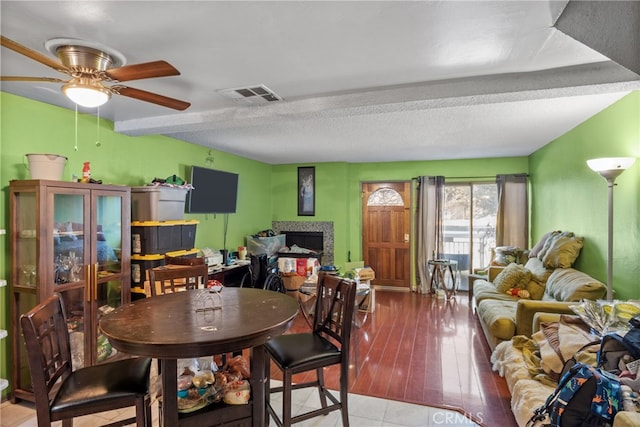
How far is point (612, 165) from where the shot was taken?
263 cm

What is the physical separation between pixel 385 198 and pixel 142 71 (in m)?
5.35

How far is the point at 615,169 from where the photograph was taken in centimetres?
264

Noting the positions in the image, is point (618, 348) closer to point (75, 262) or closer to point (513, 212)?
point (75, 262)

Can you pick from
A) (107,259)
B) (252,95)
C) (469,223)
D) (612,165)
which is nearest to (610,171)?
(612,165)

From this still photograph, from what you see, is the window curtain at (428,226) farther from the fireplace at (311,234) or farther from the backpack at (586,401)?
the backpack at (586,401)

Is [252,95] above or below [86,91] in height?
above

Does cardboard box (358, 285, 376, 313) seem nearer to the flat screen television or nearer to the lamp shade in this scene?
the flat screen television

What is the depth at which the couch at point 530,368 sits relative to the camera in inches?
75.8

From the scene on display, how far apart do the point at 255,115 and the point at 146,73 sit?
4.28 feet

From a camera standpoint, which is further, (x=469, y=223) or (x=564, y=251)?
(x=469, y=223)

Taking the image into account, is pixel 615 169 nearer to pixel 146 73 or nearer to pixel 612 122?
pixel 612 122

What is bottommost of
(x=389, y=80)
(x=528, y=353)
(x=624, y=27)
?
(x=528, y=353)

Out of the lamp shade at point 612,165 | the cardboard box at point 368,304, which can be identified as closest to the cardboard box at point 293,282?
the cardboard box at point 368,304

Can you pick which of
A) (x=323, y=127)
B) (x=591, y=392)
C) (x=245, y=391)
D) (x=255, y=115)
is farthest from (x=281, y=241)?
(x=591, y=392)
